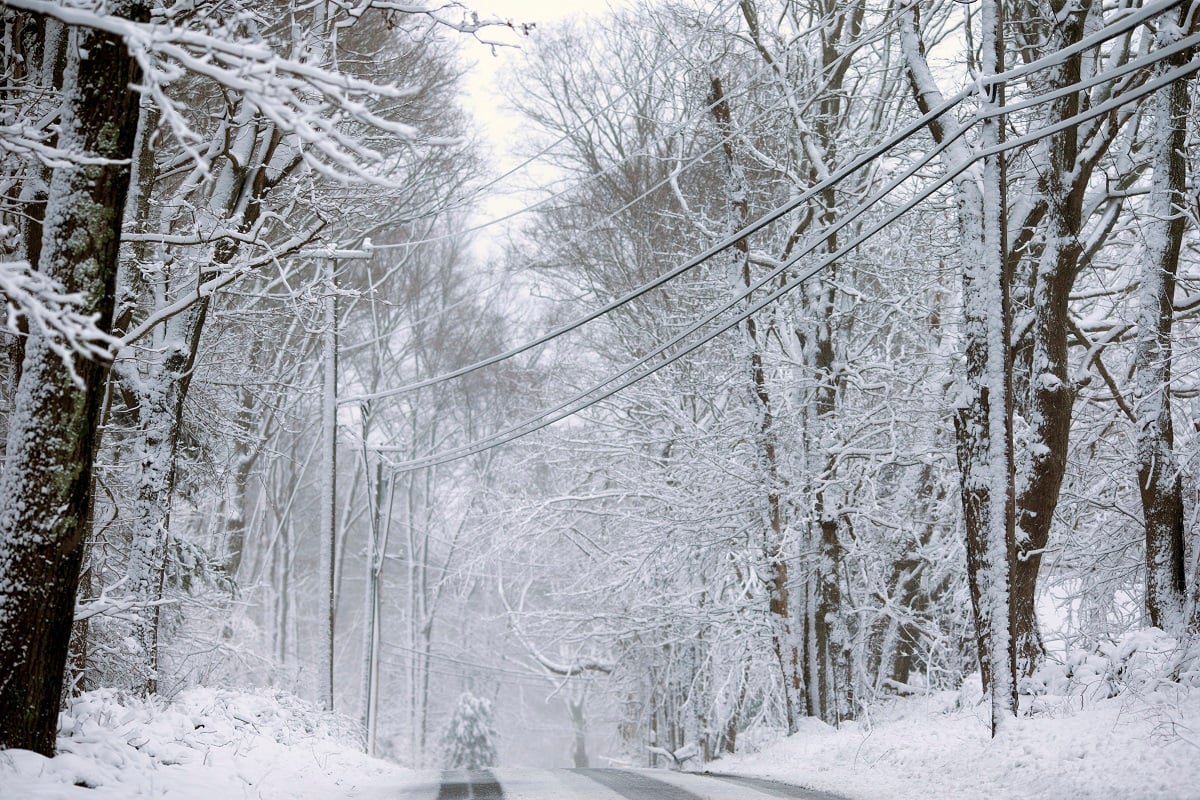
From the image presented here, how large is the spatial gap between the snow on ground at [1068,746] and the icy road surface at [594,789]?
525 mm

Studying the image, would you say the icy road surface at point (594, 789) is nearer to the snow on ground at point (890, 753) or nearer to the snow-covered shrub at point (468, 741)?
the snow on ground at point (890, 753)

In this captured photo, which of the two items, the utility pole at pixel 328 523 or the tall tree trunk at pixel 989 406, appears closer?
the tall tree trunk at pixel 989 406

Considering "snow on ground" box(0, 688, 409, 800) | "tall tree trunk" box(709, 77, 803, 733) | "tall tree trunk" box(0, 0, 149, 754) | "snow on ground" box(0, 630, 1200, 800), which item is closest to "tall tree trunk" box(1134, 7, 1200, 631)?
"snow on ground" box(0, 630, 1200, 800)

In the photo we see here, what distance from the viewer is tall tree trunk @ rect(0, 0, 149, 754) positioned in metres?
4.59

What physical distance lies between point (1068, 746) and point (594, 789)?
138 inches

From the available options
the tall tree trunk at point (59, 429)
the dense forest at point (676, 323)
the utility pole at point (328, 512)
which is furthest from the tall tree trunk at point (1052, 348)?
the utility pole at point (328, 512)

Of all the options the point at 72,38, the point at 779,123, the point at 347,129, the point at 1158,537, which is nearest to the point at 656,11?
the point at 779,123

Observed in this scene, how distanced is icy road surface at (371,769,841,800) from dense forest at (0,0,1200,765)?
194 centimetres

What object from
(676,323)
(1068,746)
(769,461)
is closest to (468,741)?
(676,323)

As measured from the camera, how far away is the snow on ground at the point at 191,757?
4910 millimetres

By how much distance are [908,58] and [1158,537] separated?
4.91 metres

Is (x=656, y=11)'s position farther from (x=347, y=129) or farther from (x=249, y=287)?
(x=249, y=287)

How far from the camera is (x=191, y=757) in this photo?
274 inches

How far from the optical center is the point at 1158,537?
8.48 meters
